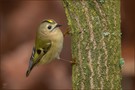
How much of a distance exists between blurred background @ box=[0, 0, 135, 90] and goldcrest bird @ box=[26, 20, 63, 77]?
9.77ft

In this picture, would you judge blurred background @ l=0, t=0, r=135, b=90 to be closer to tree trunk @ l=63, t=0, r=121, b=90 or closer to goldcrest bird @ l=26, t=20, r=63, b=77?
goldcrest bird @ l=26, t=20, r=63, b=77

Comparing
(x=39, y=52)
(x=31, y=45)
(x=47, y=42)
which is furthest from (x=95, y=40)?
(x=31, y=45)

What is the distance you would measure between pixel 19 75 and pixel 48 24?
11.7 feet

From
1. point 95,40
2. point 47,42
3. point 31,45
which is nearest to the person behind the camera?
point 95,40

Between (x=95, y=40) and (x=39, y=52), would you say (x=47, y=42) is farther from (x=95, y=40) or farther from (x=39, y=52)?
(x=95, y=40)

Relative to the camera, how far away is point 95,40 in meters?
4.04

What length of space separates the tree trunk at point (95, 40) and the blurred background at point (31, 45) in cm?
376

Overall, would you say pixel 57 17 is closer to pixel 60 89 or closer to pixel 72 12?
pixel 60 89

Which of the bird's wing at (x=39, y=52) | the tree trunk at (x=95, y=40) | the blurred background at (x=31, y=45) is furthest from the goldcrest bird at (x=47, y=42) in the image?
the blurred background at (x=31, y=45)

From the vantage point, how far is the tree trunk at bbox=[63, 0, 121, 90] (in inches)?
158

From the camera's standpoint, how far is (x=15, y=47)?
8375 millimetres

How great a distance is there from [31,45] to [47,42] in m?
3.45

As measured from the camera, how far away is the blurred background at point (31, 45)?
8.02 metres

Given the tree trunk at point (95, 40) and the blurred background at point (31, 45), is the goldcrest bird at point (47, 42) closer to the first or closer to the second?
the tree trunk at point (95, 40)
